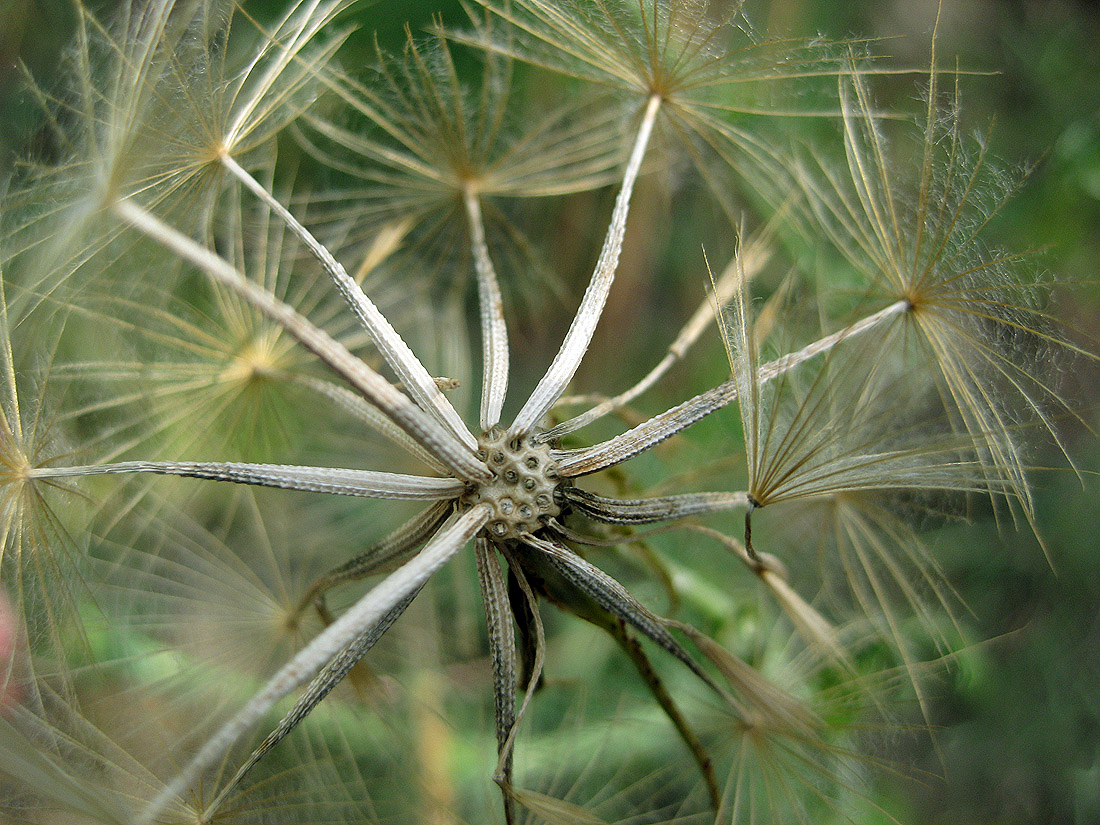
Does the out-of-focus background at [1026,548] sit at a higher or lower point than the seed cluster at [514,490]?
higher

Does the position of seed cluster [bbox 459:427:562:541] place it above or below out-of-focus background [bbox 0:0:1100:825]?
below

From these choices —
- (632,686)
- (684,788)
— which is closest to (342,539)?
(632,686)

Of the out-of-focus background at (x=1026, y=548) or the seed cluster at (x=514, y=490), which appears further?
the out-of-focus background at (x=1026, y=548)

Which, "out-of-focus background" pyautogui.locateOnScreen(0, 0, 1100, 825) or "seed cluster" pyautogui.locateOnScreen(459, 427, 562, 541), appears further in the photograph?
"out-of-focus background" pyautogui.locateOnScreen(0, 0, 1100, 825)

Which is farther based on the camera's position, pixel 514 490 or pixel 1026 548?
pixel 1026 548
